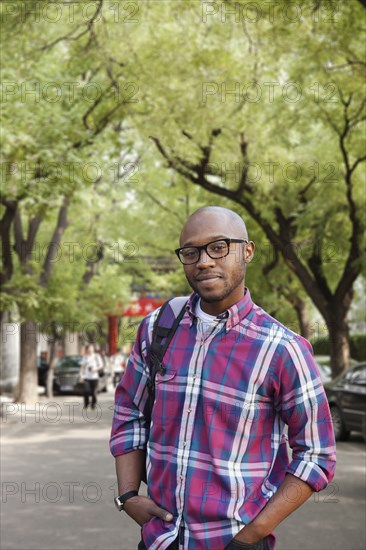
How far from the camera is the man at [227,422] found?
8.70 ft

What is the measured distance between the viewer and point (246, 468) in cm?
267

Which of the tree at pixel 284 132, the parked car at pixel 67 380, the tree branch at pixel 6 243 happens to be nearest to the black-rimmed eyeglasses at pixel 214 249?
the tree at pixel 284 132

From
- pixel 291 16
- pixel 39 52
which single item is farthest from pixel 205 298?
pixel 39 52

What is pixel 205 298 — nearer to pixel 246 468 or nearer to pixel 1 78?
pixel 246 468

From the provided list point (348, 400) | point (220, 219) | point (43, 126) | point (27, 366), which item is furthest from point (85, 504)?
point (27, 366)

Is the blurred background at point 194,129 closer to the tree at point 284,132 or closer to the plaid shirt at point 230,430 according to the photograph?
the tree at point 284,132

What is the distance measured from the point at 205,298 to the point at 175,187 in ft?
104

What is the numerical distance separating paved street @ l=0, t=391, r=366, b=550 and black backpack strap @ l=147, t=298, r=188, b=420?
170 inches

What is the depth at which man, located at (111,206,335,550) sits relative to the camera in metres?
2.65

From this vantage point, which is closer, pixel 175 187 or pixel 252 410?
pixel 252 410

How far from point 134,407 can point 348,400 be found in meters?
12.2

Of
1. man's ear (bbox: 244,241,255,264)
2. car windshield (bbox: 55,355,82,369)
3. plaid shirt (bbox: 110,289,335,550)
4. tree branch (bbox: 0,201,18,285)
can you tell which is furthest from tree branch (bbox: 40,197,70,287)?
plaid shirt (bbox: 110,289,335,550)

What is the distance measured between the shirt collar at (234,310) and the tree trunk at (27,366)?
21277 millimetres

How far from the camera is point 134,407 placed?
117 inches
